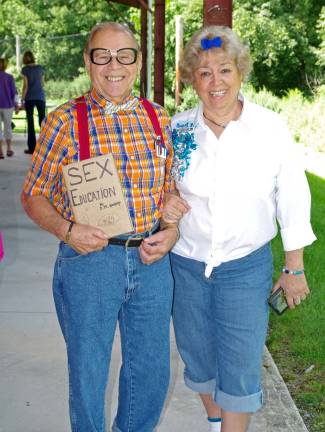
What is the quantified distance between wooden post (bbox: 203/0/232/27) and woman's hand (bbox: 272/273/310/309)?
176 centimetres

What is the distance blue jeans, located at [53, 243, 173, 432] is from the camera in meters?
2.64

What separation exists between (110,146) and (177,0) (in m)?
27.9

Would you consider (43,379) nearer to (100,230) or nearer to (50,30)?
(100,230)

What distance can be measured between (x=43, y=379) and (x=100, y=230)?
167 centimetres

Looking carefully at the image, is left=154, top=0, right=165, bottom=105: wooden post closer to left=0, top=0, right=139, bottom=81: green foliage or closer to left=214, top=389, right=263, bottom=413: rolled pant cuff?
left=214, top=389, right=263, bottom=413: rolled pant cuff

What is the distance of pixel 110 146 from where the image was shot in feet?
8.48

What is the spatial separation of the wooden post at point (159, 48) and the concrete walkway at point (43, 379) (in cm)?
542

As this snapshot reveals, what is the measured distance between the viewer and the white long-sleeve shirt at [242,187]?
2.78 meters

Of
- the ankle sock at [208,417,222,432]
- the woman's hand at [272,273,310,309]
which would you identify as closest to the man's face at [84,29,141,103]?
the woman's hand at [272,273,310,309]

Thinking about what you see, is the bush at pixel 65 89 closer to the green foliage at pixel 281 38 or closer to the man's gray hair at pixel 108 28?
the green foliage at pixel 281 38

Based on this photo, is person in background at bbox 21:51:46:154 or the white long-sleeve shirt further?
person in background at bbox 21:51:46:154

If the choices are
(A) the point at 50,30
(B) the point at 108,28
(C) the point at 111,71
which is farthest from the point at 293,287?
(A) the point at 50,30

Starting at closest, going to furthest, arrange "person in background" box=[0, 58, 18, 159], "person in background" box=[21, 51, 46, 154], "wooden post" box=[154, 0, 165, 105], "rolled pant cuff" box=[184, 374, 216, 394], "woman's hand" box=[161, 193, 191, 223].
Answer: "woman's hand" box=[161, 193, 191, 223] → "rolled pant cuff" box=[184, 374, 216, 394] → "wooden post" box=[154, 0, 165, 105] → "person in background" box=[0, 58, 18, 159] → "person in background" box=[21, 51, 46, 154]

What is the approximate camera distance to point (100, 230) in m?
2.57
